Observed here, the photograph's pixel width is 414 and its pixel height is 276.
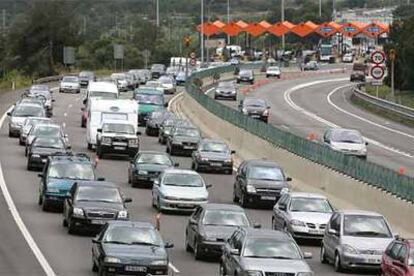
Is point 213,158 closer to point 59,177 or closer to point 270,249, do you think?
point 59,177

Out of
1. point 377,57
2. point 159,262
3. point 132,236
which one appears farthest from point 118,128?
point 159,262

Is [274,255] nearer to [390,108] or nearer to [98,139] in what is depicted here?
[98,139]

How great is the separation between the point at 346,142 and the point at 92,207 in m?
24.2

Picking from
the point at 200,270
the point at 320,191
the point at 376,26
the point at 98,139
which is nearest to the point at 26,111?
the point at 98,139

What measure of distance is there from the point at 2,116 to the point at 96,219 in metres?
43.8

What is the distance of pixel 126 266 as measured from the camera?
23172 mm

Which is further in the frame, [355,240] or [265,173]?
[265,173]

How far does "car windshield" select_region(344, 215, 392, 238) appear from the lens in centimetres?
2694

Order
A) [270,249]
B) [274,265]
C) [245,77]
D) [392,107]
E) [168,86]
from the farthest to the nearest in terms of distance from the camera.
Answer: [245,77]
[168,86]
[392,107]
[270,249]
[274,265]

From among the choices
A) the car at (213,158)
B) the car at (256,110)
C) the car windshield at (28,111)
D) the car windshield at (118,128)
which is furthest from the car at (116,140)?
the car at (256,110)

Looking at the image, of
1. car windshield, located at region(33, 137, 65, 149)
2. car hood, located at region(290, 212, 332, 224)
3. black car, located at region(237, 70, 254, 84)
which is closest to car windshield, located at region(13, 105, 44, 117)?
car windshield, located at region(33, 137, 65, 149)

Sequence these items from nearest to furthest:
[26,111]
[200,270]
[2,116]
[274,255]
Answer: [274,255] < [200,270] < [26,111] < [2,116]

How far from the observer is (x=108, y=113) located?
54.5 m

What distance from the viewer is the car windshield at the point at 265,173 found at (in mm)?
39156
